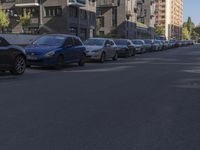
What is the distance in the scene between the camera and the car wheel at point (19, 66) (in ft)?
52.3

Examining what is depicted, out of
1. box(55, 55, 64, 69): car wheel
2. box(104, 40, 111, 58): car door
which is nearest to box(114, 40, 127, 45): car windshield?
box(104, 40, 111, 58): car door

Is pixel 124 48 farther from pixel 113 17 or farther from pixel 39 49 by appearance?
pixel 113 17

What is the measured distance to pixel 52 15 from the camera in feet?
222

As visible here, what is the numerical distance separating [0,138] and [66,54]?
Result: 46.1 feet

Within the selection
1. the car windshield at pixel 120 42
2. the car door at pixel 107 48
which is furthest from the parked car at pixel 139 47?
the car door at pixel 107 48

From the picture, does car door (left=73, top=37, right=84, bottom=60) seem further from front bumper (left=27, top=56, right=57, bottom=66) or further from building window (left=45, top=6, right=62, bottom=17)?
building window (left=45, top=6, right=62, bottom=17)

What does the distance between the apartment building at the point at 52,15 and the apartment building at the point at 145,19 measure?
3985 centimetres

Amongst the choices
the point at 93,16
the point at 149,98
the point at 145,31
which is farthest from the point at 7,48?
the point at 145,31

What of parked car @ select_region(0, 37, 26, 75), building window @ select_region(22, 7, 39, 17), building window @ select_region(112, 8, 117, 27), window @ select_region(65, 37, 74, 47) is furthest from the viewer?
building window @ select_region(112, 8, 117, 27)

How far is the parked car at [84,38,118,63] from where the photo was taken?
84.3 ft

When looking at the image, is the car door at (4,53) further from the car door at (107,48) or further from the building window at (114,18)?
the building window at (114,18)

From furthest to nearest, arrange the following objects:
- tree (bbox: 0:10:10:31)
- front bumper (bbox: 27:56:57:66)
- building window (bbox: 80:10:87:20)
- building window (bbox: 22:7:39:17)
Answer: building window (bbox: 80:10:87:20), building window (bbox: 22:7:39:17), tree (bbox: 0:10:10:31), front bumper (bbox: 27:56:57:66)

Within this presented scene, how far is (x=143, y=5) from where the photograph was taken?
122125mm

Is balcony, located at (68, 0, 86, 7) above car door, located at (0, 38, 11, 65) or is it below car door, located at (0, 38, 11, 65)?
above
